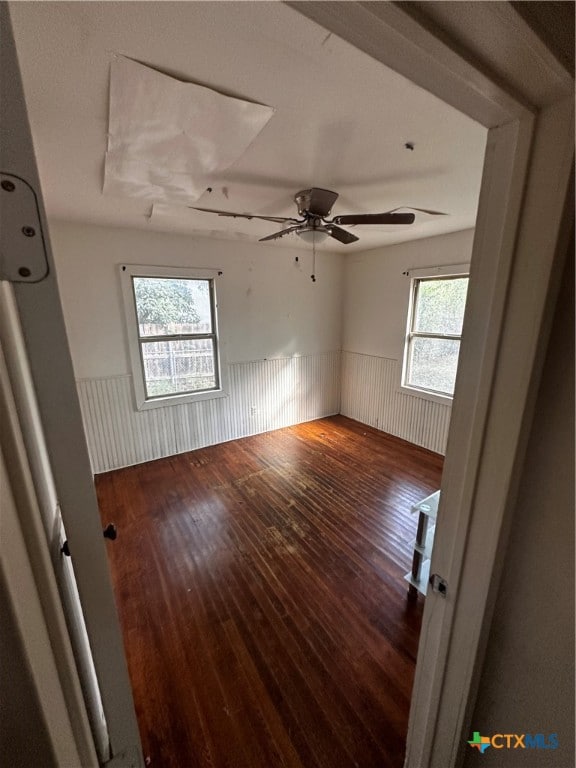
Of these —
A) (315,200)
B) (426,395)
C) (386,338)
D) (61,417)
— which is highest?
(315,200)

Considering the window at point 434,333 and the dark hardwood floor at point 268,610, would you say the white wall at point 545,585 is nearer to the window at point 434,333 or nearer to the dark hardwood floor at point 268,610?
the dark hardwood floor at point 268,610

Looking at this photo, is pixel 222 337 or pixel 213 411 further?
pixel 213 411

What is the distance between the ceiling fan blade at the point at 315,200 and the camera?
6.36ft

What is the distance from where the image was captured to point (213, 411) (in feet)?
12.5

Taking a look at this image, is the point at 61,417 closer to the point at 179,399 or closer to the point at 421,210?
the point at 421,210

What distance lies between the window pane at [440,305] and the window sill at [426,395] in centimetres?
72

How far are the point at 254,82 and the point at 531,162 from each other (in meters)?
1.01

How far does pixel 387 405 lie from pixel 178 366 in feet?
9.11

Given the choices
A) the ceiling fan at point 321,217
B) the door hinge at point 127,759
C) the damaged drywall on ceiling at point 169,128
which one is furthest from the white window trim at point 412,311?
the door hinge at point 127,759

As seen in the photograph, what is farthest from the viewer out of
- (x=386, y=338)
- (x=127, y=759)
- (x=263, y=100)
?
(x=386, y=338)

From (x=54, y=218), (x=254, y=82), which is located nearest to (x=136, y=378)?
(x=54, y=218)

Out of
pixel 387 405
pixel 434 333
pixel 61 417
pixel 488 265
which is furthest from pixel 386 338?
pixel 61 417

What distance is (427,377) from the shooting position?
3.75 m

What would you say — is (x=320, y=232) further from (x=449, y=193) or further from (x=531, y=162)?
(x=531, y=162)
